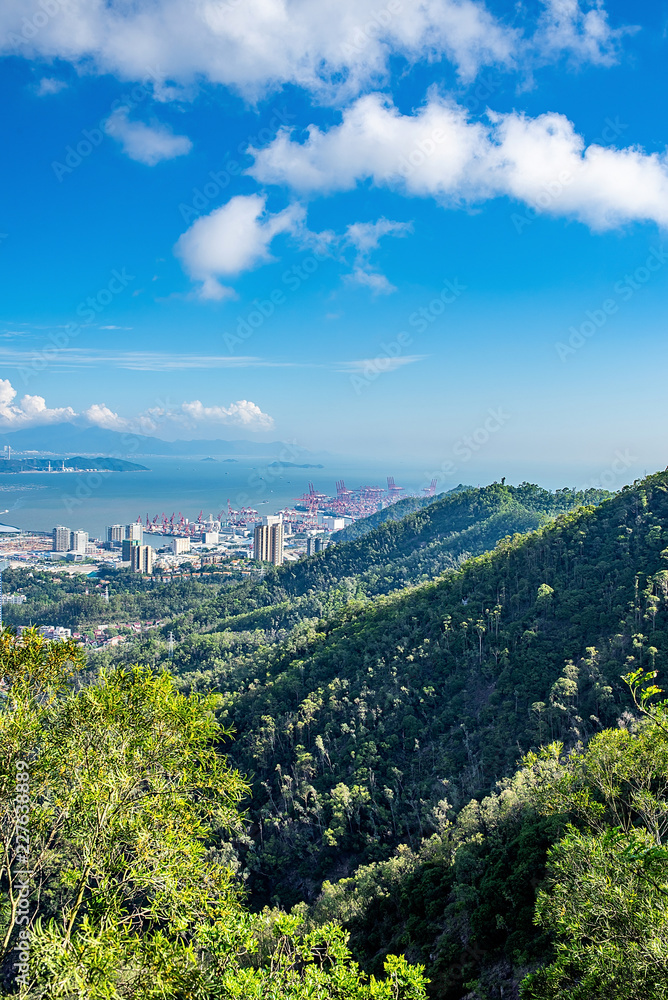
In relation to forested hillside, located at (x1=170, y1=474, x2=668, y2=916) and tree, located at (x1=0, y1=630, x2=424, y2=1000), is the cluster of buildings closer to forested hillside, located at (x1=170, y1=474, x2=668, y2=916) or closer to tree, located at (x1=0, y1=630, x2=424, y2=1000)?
forested hillside, located at (x1=170, y1=474, x2=668, y2=916)

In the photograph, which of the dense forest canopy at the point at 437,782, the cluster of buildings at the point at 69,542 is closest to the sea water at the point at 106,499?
the cluster of buildings at the point at 69,542

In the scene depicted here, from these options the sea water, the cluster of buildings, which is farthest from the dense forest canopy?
the sea water

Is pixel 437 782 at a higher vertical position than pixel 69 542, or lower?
higher

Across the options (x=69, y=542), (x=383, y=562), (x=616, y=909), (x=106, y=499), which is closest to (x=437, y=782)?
(x=616, y=909)

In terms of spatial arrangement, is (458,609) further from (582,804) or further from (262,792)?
(582,804)

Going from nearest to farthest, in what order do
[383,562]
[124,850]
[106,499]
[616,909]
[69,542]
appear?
[616,909], [124,850], [383,562], [69,542], [106,499]

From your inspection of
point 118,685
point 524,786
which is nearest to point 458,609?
point 524,786

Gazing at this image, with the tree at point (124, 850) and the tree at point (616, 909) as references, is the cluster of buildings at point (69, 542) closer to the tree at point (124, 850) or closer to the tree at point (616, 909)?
the tree at point (124, 850)

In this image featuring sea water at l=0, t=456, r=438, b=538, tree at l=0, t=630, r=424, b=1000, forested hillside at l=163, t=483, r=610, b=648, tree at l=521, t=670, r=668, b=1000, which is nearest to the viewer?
tree at l=521, t=670, r=668, b=1000

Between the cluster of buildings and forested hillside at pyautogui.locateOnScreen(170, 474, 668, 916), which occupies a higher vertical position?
forested hillside at pyautogui.locateOnScreen(170, 474, 668, 916)

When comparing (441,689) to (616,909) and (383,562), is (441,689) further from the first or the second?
(383,562)

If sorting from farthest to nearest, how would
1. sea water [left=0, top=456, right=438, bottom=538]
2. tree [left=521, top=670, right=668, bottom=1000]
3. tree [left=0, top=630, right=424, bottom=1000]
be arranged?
1. sea water [left=0, top=456, right=438, bottom=538]
2. tree [left=0, top=630, right=424, bottom=1000]
3. tree [left=521, top=670, right=668, bottom=1000]
